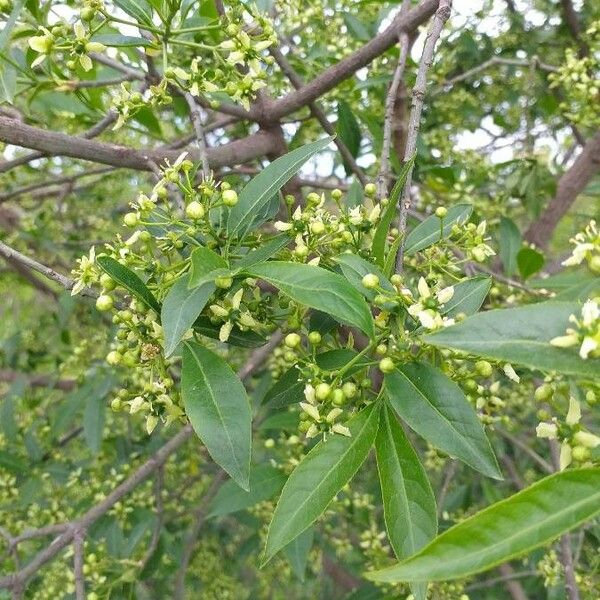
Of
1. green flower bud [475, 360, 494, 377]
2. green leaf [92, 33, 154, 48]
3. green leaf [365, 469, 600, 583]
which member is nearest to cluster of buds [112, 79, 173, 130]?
green leaf [92, 33, 154, 48]

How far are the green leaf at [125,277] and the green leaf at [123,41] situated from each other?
58 cm

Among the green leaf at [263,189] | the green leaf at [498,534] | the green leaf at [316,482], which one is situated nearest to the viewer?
the green leaf at [498,534]

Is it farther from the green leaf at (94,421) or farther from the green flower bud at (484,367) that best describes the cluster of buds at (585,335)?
the green leaf at (94,421)

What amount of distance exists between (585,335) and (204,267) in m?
0.58

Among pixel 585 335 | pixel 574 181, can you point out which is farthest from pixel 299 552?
pixel 574 181

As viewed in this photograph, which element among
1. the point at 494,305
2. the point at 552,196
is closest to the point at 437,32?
the point at 494,305

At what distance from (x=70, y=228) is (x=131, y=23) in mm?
3127

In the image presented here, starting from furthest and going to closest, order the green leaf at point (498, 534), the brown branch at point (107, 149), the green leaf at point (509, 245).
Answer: the green leaf at point (509, 245)
the brown branch at point (107, 149)
the green leaf at point (498, 534)

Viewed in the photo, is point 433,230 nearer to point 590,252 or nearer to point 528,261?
point 590,252

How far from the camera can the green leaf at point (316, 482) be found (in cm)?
108

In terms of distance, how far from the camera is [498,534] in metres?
0.83

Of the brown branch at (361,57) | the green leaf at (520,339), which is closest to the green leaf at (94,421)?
the brown branch at (361,57)

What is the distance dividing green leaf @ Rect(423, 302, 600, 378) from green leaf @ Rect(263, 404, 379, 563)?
293 mm

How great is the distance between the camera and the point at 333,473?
3.72 feet
